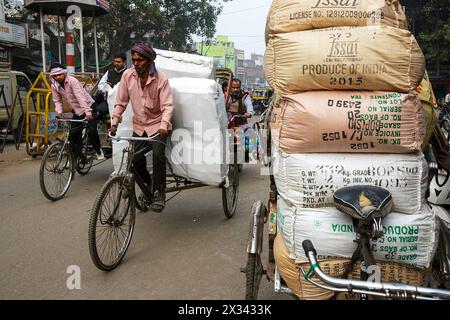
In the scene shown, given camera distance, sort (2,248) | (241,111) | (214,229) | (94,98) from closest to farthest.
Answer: (2,248), (214,229), (94,98), (241,111)

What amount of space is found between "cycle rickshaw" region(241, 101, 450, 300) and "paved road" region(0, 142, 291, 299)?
0.58 meters

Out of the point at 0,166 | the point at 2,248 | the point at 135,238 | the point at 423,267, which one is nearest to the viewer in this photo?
the point at 423,267

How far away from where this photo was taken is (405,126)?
2082 millimetres

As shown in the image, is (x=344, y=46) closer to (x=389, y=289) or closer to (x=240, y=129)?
(x=389, y=289)

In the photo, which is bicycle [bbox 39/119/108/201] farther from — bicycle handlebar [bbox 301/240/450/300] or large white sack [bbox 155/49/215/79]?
bicycle handlebar [bbox 301/240/450/300]

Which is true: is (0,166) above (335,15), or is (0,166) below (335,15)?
below

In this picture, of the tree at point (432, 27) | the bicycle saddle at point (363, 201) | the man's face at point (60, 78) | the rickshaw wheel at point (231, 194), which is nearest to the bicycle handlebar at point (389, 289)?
the bicycle saddle at point (363, 201)

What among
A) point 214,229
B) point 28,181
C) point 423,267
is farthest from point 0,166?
point 423,267

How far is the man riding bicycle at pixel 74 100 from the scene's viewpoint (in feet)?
17.8

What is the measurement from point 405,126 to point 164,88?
83.6 inches

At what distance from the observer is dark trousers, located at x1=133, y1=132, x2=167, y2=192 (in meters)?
3.55

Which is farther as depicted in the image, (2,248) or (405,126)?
(2,248)

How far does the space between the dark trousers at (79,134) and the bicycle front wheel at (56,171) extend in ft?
0.78
